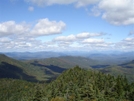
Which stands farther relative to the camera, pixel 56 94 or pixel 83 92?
pixel 56 94

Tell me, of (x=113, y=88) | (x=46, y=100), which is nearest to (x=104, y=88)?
(x=113, y=88)

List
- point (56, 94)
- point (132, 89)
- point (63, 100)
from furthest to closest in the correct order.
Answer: point (56, 94) < point (132, 89) < point (63, 100)

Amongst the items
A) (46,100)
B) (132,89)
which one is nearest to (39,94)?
(46,100)

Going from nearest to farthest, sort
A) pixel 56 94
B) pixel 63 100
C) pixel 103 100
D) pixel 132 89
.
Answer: pixel 103 100 → pixel 63 100 → pixel 132 89 → pixel 56 94

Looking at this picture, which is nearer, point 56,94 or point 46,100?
point 46,100

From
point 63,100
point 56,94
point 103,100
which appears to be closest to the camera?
point 103,100

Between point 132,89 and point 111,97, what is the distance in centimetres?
1560

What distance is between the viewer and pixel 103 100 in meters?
98.5

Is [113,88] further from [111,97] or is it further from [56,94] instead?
[56,94]

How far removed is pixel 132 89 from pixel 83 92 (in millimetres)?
30245

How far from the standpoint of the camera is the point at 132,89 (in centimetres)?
11475

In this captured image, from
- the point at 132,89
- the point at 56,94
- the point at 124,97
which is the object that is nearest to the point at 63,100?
the point at 56,94

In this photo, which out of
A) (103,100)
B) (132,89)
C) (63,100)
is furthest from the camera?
(132,89)

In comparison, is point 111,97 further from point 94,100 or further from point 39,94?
point 39,94
